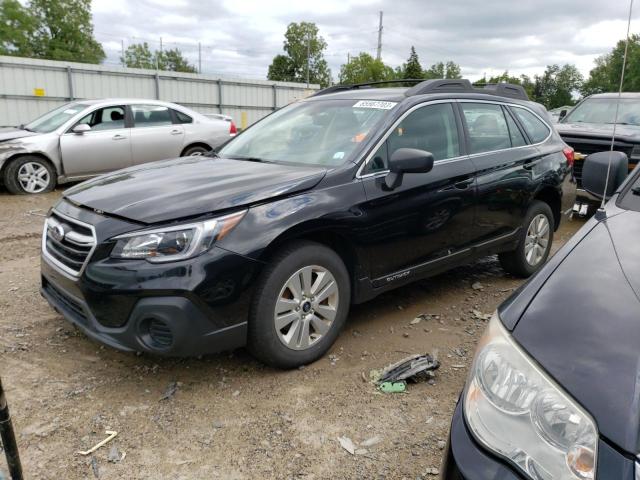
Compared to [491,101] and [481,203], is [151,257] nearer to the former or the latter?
[481,203]

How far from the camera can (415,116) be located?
3.75 metres

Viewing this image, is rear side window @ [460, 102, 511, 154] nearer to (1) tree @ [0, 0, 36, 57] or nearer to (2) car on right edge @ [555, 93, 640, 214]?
(2) car on right edge @ [555, 93, 640, 214]

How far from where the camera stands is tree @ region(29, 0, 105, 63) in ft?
171

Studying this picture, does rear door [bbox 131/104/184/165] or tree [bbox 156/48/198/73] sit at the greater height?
tree [bbox 156/48/198/73]

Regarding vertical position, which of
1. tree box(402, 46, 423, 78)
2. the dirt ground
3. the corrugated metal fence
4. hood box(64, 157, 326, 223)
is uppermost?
tree box(402, 46, 423, 78)

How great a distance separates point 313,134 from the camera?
12.5 ft

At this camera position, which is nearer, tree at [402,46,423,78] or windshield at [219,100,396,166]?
windshield at [219,100,396,166]

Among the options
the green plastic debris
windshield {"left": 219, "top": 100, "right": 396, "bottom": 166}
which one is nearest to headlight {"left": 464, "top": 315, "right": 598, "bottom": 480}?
the green plastic debris

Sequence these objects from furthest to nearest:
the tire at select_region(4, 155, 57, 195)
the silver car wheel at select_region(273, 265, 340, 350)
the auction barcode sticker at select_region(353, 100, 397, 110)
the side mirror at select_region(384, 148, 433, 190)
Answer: the tire at select_region(4, 155, 57, 195) → the auction barcode sticker at select_region(353, 100, 397, 110) → the side mirror at select_region(384, 148, 433, 190) → the silver car wheel at select_region(273, 265, 340, 350)

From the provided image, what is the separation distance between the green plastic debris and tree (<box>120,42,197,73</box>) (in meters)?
77.9

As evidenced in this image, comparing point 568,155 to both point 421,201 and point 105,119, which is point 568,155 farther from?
point 105,119

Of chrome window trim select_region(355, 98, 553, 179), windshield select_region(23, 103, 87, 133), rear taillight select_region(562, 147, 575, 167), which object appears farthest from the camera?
windshield select_region(23, 103, 87, 133)

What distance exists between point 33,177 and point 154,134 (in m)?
2.13

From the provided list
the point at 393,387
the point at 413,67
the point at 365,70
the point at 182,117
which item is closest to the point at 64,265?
the point at 393,387
